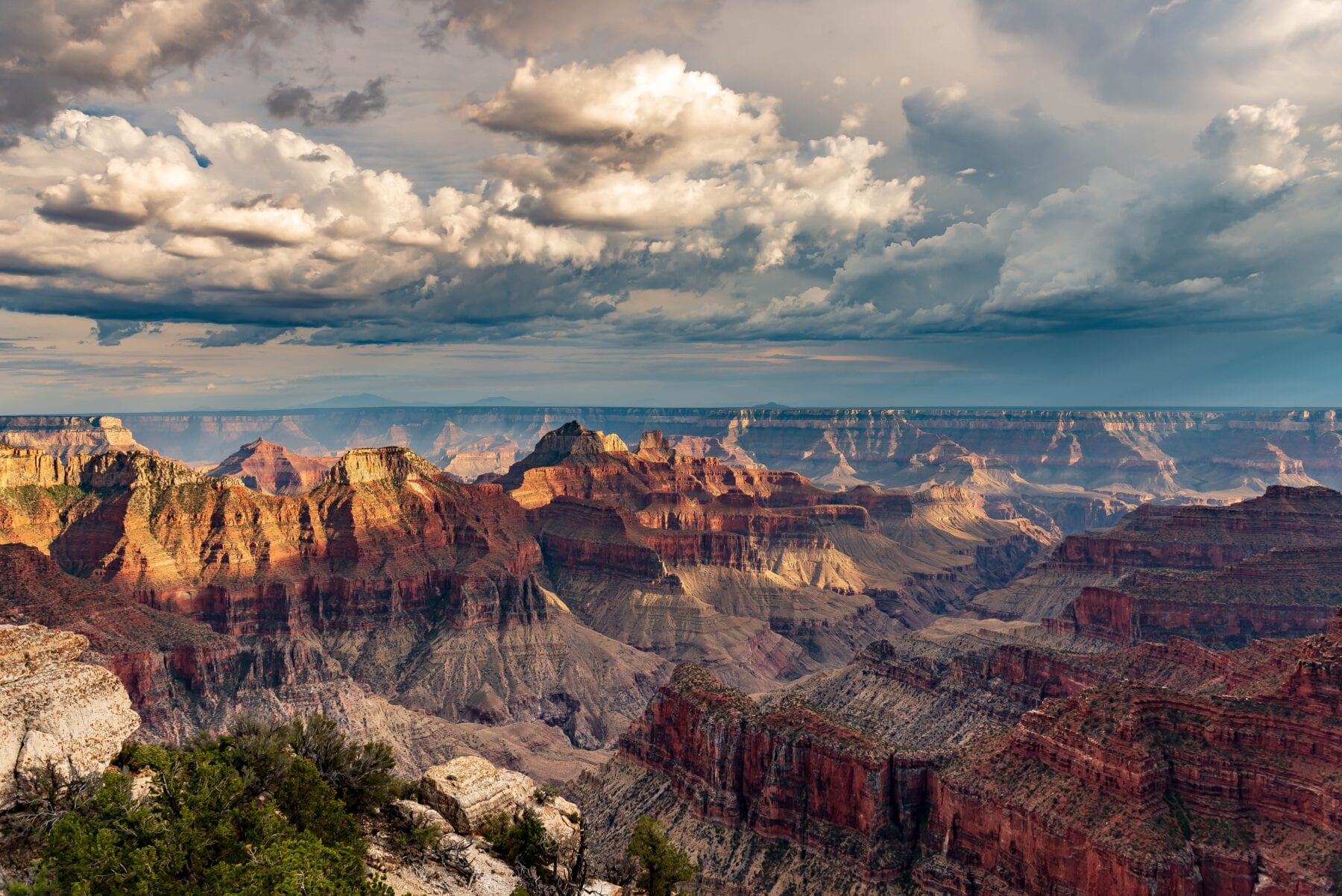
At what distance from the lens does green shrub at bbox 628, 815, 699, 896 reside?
64.4m

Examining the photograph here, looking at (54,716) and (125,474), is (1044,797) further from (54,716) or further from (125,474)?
(125,474)

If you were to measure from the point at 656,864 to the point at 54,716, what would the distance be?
40.9m

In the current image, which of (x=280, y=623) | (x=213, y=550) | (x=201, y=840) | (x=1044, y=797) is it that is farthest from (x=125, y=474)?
(x=1044, y=797)

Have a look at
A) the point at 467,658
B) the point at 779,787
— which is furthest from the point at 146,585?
the point at 779,787

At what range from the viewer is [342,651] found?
182 m

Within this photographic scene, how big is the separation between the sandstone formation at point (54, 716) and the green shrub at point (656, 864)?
118 ft

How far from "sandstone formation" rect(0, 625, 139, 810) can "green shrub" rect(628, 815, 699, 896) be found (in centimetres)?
3592

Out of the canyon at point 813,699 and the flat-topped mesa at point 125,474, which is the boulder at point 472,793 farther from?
the flat-topped mesa at point 125,474

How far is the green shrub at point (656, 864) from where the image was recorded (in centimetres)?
6438

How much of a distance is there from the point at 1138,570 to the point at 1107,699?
383ft

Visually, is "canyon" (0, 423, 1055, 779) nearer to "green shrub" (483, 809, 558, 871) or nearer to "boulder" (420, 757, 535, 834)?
"boulder" (420, 757, 535, 834)

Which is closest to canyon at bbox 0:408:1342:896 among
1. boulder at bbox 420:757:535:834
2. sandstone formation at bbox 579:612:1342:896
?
sandstone formation at bbox 579:612:1342:896

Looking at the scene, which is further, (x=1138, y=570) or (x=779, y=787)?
(x=1138, y=570)

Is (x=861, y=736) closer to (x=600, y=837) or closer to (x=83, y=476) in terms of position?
(x=600, y=837)
